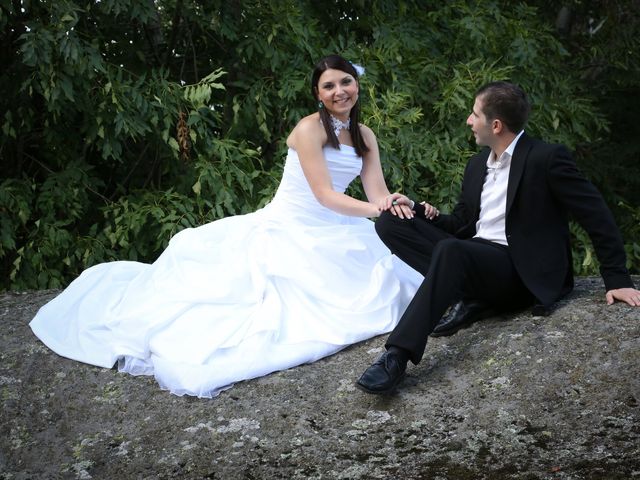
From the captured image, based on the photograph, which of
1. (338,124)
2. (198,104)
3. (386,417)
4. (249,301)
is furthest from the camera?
(198,104)

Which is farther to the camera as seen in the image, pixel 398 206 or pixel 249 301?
pixel 249 301

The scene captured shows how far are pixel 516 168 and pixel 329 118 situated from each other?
44.4 inches

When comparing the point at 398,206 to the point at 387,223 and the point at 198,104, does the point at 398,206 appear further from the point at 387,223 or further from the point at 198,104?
the point at 198,104

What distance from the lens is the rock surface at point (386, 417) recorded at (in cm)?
327

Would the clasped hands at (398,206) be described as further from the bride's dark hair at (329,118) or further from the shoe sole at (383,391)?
the shoe sole at (383,391)

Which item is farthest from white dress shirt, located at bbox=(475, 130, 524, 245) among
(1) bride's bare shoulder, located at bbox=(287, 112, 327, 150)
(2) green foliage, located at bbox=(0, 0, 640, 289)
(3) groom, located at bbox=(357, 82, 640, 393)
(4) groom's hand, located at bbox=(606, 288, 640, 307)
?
(2) green foliage, located at bbox=(0, 0, 640, 289)

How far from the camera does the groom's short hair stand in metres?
4.04

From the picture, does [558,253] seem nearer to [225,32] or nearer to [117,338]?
[117,338]

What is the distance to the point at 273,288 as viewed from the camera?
4465 millimetres

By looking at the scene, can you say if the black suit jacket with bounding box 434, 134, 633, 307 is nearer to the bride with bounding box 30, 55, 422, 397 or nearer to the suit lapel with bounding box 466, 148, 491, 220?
the suit lapel with bounding box 466, 148, 491, 220

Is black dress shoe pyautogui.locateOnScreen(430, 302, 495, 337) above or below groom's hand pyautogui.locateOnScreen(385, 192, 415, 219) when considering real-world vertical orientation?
below

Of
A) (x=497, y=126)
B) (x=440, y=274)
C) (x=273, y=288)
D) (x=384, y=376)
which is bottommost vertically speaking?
(x=384, y=376)

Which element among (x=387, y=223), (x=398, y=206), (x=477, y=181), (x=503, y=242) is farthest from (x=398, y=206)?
(x=503, y=242)

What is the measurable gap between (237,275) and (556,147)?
1712mm
